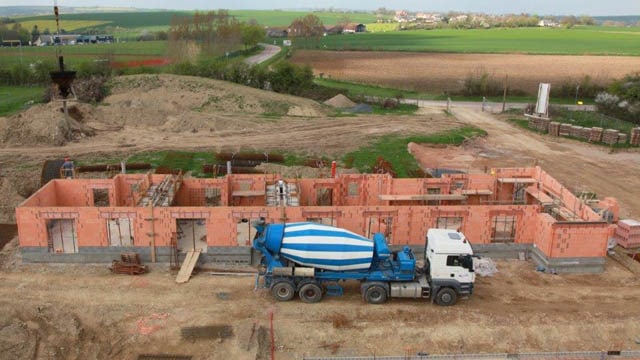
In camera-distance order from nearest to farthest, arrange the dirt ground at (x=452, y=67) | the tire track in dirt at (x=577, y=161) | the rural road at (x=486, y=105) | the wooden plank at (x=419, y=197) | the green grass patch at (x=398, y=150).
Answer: the wooden plank at (x=419, y=197)
the tire track in dirt at (x=577, y=161)
the green grass patch at (x=398, y=150)
the rural road at (x=486, y=105)
the dirt ground at (x=452, y=67)

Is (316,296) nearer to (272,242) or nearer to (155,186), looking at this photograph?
(272,242)

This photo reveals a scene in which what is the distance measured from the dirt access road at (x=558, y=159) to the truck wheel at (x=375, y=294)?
16.0 m

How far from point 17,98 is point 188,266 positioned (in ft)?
130

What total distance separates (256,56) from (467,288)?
3204 inches

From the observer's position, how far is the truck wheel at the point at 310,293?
1706 centimetres

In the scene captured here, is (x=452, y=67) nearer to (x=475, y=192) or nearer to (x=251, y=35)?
(x=251, y=35)

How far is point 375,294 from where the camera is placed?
1719 cm

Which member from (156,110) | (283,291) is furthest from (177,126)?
(283,291)

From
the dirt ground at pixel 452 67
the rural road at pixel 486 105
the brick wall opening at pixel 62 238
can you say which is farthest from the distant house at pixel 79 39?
the brick wall opening at pixel 62 238

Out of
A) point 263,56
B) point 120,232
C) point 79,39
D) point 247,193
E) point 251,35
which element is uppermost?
point 251,35

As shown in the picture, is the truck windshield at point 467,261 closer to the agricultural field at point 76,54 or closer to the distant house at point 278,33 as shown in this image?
the agricultural field at point 76,54

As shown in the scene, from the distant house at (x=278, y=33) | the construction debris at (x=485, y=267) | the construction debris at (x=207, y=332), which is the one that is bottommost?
the construction debris at (x=207, y=332)

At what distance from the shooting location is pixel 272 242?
16.8m

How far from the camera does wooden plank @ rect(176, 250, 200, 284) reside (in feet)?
60.8
